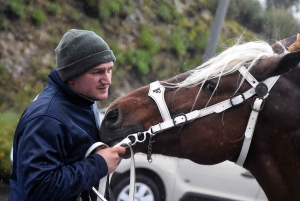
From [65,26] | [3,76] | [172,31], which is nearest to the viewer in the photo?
[3,76]

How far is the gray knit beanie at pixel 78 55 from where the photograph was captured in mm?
2504

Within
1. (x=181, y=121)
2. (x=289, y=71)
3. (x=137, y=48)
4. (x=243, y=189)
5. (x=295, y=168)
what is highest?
(x=137, y=48)

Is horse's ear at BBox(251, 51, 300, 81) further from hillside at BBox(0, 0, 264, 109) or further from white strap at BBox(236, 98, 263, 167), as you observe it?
hillside at BBox(0, 0, 264, 109)

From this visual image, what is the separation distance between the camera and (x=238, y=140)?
2.66m

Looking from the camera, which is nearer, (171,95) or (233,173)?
(171,95)

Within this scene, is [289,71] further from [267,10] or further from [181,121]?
[267,10]

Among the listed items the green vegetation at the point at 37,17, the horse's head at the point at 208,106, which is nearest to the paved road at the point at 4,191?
the green vegetation at the point at 37,17

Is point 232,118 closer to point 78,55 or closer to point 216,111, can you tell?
point 216,111

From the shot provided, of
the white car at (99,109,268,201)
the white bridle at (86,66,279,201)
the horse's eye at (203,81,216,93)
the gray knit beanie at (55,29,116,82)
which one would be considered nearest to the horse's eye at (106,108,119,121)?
the white bridle at (86,66,279,201)

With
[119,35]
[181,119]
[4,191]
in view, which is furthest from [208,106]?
[119,35]

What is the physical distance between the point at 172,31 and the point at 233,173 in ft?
20.9

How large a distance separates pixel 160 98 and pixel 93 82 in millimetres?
426

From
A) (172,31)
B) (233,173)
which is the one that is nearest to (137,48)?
(172,31)

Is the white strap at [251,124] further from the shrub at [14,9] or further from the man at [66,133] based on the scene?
the shrub at [14,9]
